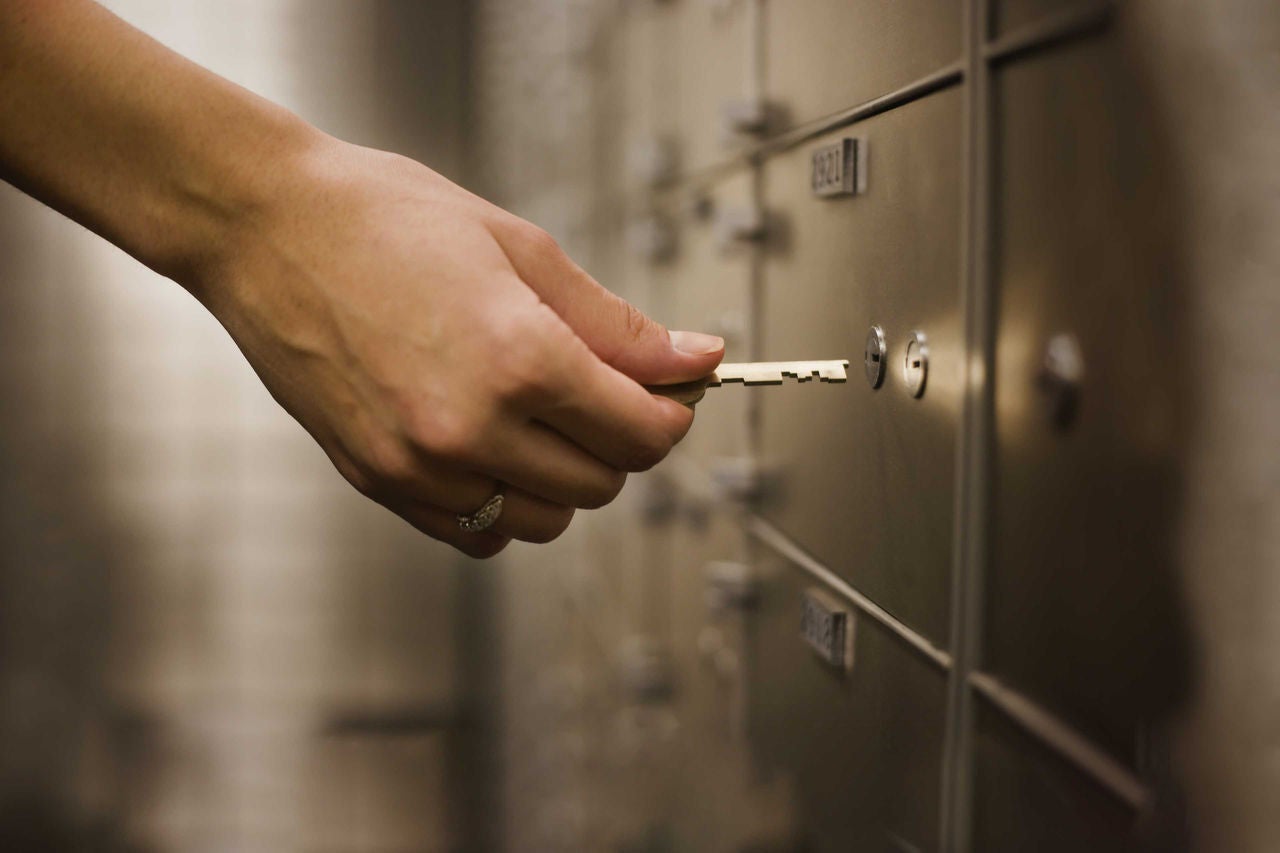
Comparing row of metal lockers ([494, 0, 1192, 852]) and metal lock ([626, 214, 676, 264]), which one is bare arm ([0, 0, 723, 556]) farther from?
metal lock ([626, 214, 676, 264])

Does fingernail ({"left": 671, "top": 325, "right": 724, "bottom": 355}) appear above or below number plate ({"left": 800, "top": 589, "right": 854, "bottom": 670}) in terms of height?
above

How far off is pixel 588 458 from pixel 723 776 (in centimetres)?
60

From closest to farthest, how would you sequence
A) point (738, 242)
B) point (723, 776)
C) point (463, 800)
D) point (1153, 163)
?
point (1153, 163)
point (738, 242)
point (723, 776)
point (463, 800)

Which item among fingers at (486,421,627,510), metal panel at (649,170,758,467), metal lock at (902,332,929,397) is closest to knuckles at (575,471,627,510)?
fingers at (486,421,627,510)

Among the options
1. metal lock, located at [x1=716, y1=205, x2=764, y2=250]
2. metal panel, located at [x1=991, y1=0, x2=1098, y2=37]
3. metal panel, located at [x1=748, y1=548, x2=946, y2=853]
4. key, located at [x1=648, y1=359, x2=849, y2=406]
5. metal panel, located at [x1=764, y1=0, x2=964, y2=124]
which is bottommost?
metal panel, located at [x1=748, y1=548, x2=946, y2=853]

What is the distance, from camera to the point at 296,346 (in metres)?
0.53

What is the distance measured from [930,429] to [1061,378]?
0.13 metres

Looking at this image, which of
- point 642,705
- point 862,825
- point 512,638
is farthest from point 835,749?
point 512,638

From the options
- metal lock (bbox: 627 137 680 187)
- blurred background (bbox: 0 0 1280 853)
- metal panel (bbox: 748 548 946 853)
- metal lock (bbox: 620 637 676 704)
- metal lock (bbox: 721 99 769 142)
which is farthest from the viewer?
metal lock (bbox: 620 637 676 704)

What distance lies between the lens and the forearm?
0.54 m

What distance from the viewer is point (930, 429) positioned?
1.85ft

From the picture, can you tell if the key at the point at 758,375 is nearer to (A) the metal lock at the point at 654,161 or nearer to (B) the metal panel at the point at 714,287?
(B) the metal panel at the point at 714,287

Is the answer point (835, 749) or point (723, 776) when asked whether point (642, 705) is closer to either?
point (723, 776)

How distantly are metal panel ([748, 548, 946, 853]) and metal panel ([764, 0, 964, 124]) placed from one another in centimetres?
30
